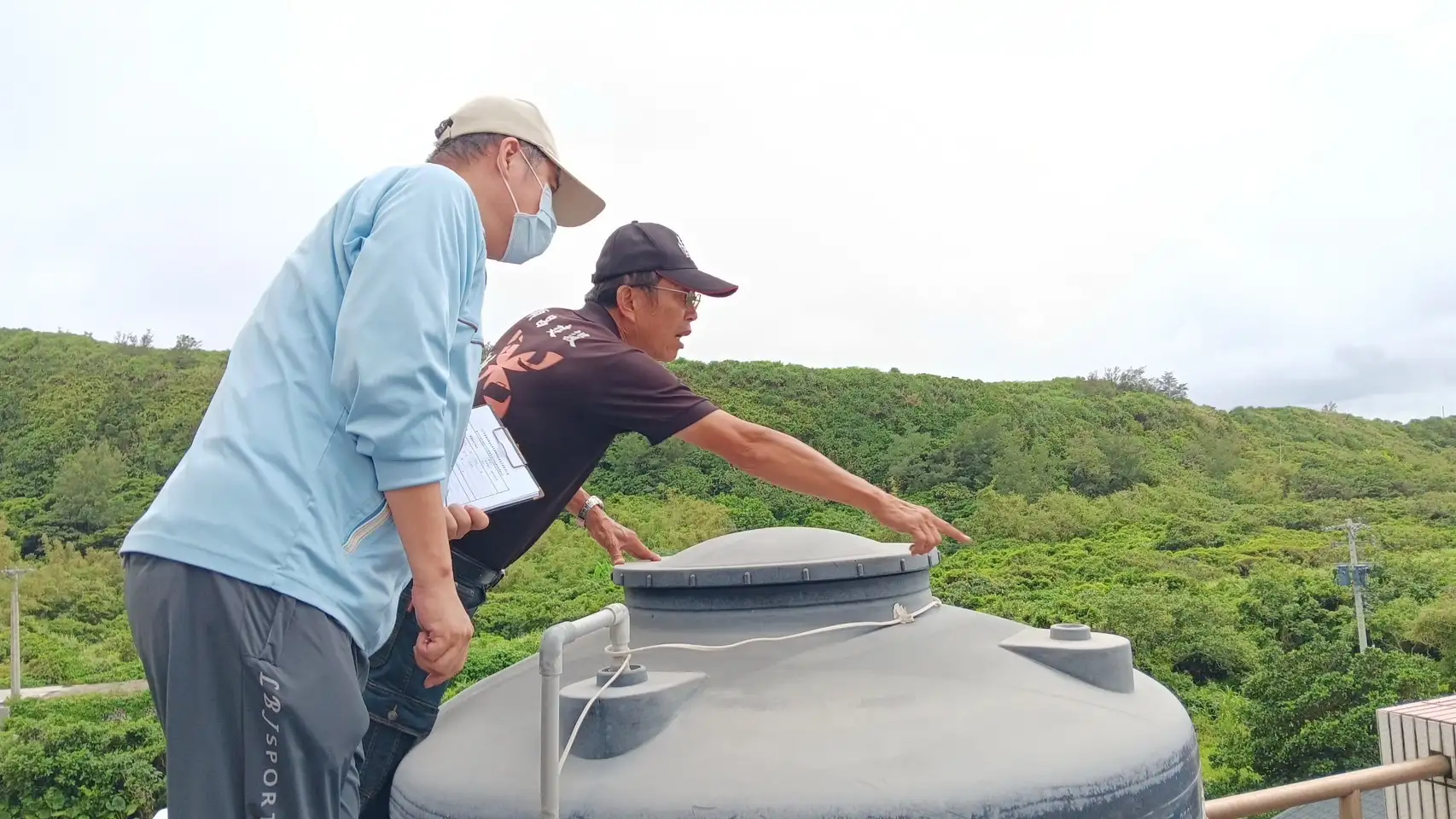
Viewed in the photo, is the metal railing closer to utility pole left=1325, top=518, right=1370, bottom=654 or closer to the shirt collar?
the shirt collar

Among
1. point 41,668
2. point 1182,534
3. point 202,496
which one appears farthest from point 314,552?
point 1182,534

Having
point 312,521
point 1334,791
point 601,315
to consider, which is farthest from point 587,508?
point 1334,791

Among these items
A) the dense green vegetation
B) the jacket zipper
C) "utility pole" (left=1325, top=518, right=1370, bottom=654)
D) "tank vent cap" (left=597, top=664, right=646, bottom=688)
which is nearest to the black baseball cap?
"tank vent cap" (left=597, top=664, right=646, bottom=688)

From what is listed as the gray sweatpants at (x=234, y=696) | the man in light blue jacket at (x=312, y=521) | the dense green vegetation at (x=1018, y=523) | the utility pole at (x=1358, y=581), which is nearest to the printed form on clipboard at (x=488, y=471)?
the man in light blue jacket at (x=312, y=521)

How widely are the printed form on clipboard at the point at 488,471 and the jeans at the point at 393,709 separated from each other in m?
0.23

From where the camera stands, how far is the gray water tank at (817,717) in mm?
1496

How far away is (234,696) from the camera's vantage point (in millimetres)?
1253

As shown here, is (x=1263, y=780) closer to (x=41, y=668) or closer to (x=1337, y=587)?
(x=1337, y=587)

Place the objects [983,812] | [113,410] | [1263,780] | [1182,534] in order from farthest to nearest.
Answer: [113,410], [1182,534], [1263,780], [983,812]

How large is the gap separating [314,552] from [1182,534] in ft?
84.6

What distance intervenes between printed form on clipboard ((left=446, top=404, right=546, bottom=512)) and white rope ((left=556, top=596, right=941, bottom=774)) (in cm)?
36

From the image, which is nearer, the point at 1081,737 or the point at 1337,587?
the point at 1081,737

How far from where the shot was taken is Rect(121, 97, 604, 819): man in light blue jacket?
1.25m

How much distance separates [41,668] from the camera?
781 inches
